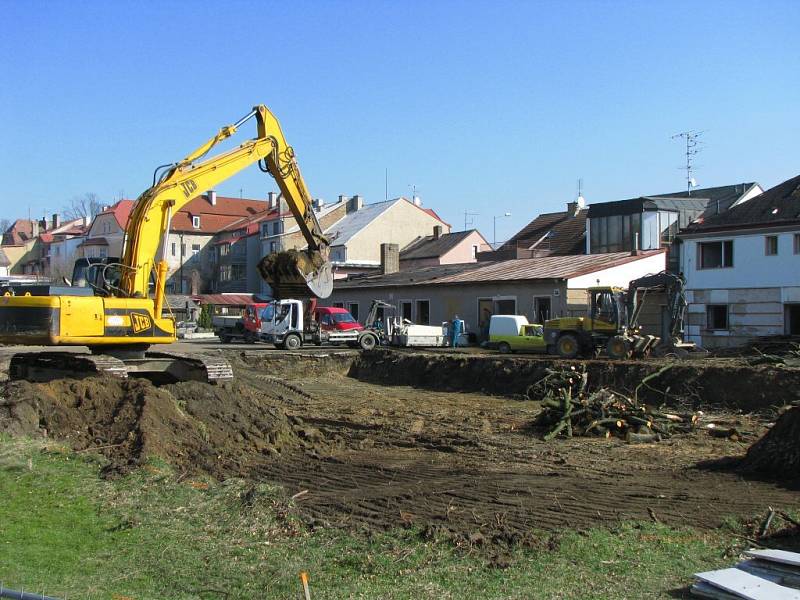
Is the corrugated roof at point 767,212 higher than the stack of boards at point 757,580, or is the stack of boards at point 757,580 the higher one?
the corrugated roof at point 767,212

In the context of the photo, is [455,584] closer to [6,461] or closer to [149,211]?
[6,461]

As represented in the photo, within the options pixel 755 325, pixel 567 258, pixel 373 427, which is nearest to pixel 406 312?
pixel 567 258

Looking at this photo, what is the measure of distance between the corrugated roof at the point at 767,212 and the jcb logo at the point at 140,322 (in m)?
25.6

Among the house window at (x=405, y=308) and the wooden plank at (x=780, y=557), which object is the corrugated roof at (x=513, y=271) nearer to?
the house window at (x=405, y=308)

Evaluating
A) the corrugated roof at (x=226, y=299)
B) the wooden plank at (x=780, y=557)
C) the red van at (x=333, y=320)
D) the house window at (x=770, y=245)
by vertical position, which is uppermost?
the house window at (x=770, y=245)

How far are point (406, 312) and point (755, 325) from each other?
58.6 feet

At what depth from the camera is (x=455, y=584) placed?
6.60 meters

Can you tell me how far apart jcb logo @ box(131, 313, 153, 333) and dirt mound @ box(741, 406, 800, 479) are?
32.6 feet

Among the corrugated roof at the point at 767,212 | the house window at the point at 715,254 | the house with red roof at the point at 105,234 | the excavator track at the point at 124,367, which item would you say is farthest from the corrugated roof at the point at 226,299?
the excavator track at the point at 124,367

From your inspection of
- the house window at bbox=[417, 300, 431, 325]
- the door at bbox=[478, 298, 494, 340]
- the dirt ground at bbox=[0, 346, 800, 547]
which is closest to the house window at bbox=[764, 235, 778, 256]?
the door at bbox=[478, 298, 494, 340]

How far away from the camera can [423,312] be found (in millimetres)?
43094

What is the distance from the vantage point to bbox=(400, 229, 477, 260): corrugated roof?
6006 cm

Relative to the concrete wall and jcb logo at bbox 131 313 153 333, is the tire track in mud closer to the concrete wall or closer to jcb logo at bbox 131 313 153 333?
jcb logo at bbox 131 313 153 333

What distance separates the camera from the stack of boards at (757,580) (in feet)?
18.9
